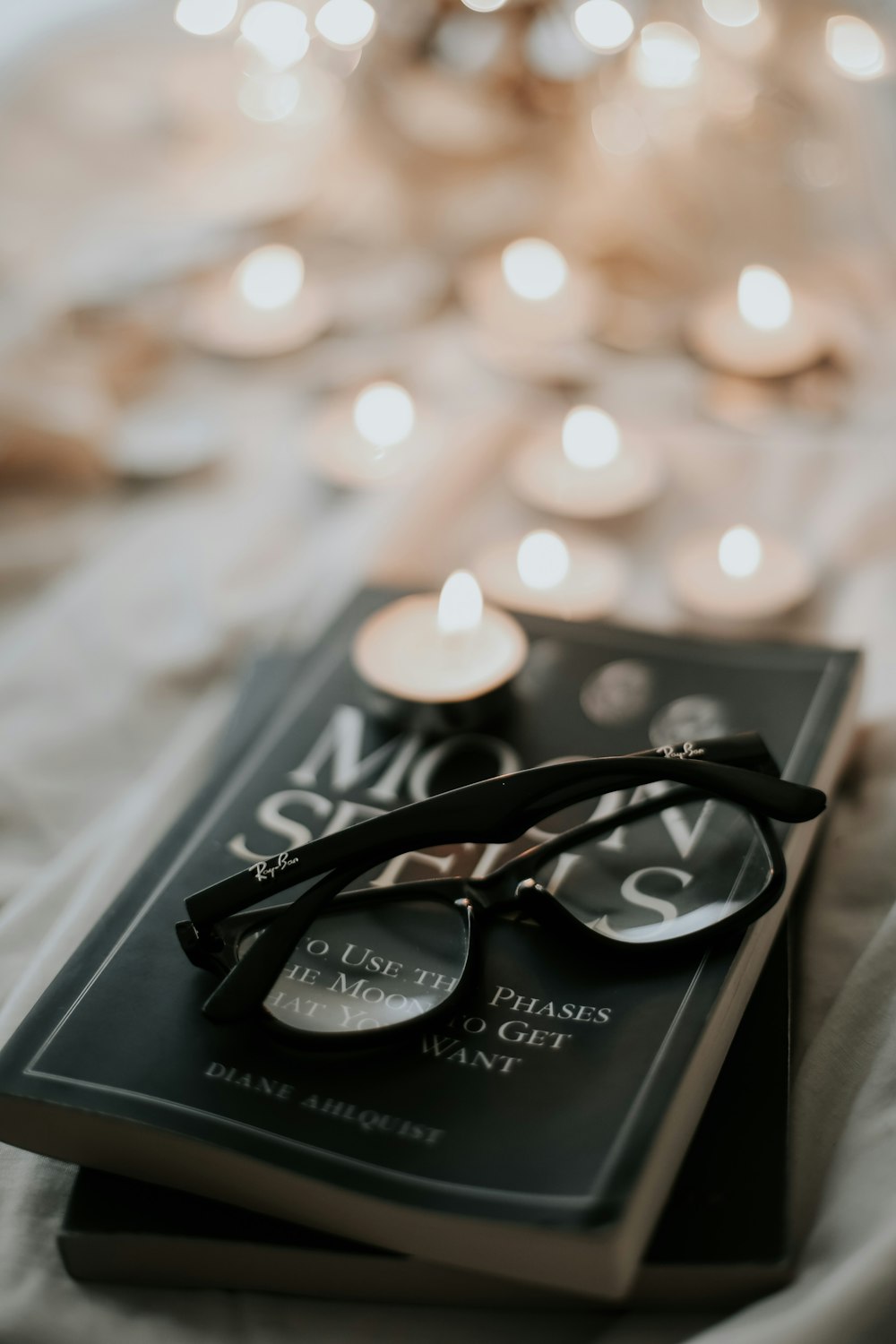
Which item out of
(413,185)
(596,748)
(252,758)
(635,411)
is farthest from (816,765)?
(413,185)

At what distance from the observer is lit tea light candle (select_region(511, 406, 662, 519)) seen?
74 cm

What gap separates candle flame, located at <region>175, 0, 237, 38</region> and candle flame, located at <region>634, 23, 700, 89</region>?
0.29m

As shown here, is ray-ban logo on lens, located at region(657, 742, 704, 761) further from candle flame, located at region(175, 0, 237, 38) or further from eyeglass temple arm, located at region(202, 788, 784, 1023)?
candle flame, located at region(175, 0, 237, 38)

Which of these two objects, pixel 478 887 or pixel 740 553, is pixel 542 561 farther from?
pixel 478 887

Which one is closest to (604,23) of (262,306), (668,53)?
(668,53)

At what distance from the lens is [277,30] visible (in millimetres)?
833

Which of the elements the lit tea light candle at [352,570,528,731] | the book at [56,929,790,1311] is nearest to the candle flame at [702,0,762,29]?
the lit tea light candle at [352,570,528,731]

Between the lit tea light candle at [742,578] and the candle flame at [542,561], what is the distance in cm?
6

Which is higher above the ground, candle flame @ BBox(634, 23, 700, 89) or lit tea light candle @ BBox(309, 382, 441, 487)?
candle flame @ BBox(634, 23, 700, 89)

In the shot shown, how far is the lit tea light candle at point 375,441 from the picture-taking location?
782 mm

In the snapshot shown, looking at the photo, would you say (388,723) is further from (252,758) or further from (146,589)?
(146,589)

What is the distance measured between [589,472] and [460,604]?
243mm

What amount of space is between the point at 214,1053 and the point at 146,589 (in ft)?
1.20

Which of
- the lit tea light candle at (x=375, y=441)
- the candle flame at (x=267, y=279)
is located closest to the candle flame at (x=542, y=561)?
the lit tea light candle at (x=375, y=441)
